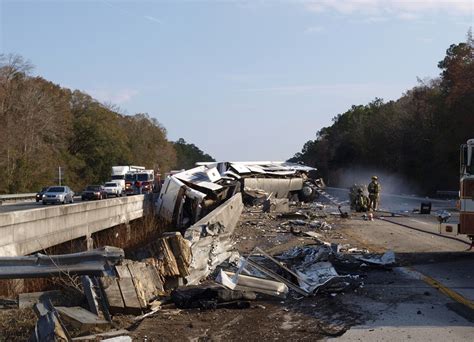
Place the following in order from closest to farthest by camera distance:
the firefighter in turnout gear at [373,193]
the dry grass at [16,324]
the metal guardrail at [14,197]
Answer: the dry grass at [16,324]
the firefighter in turnout gear at [373,193]
the metal guardrail at [14,197]

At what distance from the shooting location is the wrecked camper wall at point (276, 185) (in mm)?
38438

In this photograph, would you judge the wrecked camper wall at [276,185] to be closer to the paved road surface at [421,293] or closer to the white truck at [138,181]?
the white truck at [138,181]

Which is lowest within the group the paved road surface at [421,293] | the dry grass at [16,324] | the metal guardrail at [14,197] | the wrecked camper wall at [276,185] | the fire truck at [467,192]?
the metal guardrail at [14,197]

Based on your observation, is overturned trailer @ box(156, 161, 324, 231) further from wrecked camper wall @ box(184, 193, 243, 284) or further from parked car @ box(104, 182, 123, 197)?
parked car @ box(104, 182, 123, 197)

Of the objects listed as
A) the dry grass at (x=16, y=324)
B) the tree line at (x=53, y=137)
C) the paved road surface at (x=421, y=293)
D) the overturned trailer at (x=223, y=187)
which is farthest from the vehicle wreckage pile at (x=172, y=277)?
the tree line at (x=53, y=137)

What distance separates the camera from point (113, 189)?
60.7 metres

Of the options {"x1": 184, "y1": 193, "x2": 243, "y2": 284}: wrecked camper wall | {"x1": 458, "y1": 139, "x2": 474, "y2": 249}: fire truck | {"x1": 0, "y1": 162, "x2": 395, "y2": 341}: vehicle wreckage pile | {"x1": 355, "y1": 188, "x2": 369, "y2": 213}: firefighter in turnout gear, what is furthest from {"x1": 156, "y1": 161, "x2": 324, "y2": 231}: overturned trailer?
{"x1": 458, "y1": 139, "x2": 474, "y2": 249}: fire truck

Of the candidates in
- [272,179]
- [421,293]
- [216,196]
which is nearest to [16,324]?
[421,293]

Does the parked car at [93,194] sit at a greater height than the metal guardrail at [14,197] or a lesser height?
greater

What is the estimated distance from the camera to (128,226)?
77.7ft

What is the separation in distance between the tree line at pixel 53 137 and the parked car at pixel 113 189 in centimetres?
1054

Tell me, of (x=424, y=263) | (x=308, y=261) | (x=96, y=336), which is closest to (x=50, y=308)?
(x=96, y=336)

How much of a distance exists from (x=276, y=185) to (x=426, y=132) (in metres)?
38.1

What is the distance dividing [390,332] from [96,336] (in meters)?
3.42
